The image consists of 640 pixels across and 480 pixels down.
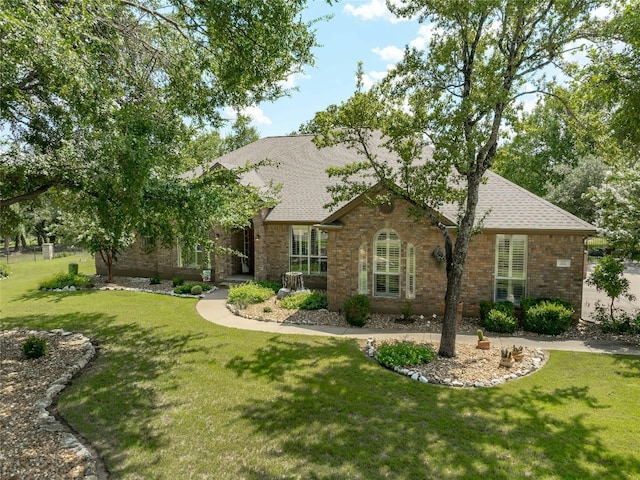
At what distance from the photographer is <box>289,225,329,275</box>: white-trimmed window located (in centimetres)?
1795

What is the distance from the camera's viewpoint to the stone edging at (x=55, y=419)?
612cm

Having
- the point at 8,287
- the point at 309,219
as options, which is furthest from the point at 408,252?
the point at 8,287

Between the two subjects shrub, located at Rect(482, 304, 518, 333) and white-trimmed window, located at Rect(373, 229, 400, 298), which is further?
white-trimmed window, located at Rect(373, 229, 400, 298)

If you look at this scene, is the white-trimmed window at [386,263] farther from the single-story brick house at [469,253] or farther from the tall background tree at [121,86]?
the tall background tree at [121,86]

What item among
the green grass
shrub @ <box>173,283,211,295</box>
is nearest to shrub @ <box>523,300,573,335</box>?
the green grass

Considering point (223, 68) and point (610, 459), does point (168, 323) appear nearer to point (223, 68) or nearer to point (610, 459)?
point (223, 68)

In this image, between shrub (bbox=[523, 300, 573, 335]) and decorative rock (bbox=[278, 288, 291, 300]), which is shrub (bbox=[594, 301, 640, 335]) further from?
decorative rock (bbox=[278, 288, 291, 300])

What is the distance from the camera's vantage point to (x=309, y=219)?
17500mm

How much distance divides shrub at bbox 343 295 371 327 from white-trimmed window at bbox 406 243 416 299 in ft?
5.43

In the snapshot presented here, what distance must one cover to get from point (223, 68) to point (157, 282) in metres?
13.6

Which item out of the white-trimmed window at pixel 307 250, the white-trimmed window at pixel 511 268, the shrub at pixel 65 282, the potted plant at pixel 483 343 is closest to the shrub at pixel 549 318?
the white-trimmed window at pixel 511 268

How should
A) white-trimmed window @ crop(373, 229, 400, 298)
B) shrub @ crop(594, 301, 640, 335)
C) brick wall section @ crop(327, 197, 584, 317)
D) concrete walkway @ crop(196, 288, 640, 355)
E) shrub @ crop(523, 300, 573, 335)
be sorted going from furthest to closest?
white-trimmed window @ crop(373, 229, 400, 298) < brick wall section @ crop(327, 197, 584, 317) < shrub @ crop(594, 301, 640, 335) < shrub @ crop(523, 300, 573, 335) < concrete walkway @ crop(196, 288, 640, 355)

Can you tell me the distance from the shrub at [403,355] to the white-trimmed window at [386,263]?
3.80m

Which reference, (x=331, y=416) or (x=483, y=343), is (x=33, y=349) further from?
(x=483, y=343)
